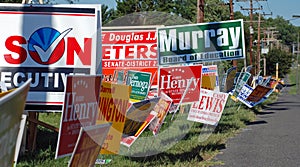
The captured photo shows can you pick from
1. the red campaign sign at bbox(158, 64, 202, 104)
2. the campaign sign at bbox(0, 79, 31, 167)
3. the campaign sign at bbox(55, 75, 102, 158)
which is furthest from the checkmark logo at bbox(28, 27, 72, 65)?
the campaign sign at bbox(0, 79, 31, 167)

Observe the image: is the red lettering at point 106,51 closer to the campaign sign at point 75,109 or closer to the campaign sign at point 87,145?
the campaign sign at point 75,109

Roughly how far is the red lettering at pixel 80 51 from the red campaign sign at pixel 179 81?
8.17ft

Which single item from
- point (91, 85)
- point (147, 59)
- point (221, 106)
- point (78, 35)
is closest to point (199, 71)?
point (221, 106)

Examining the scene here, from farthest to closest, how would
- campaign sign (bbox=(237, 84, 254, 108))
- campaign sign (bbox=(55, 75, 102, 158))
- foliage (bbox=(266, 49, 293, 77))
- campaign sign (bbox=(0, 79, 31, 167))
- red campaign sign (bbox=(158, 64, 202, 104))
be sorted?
foliage (bbox=(266, 49, 293, 77)), campaign sign (bbox=(237, 84, 254, 108)), red campaign sign (bbox=(158, 64, 202, 104)), campaign sign (bbox=(55, 75, 102, 158)), campaign sign (bbox=(0, 79, 31, 167))

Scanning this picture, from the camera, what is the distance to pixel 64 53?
7891mm

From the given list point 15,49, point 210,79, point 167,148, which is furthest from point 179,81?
point 210,79

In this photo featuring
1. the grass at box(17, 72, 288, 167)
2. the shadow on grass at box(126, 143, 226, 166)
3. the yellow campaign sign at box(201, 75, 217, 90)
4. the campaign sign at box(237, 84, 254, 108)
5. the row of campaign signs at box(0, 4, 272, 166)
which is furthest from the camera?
the campaign sign at box(237, 84, 254, 108)

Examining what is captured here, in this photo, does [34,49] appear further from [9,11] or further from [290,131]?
[290,131]

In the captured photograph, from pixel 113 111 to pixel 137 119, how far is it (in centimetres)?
121

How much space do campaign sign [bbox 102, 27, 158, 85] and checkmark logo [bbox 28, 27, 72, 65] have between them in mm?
7015

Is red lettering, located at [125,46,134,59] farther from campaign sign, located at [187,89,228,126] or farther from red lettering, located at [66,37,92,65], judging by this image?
red lettering, located at [66,37,92,65]

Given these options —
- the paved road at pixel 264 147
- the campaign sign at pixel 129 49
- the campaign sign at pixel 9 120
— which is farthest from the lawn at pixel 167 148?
the campaign sign at pixel 9 120

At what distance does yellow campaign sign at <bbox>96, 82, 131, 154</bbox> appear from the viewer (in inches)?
243

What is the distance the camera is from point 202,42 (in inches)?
Result: 403
